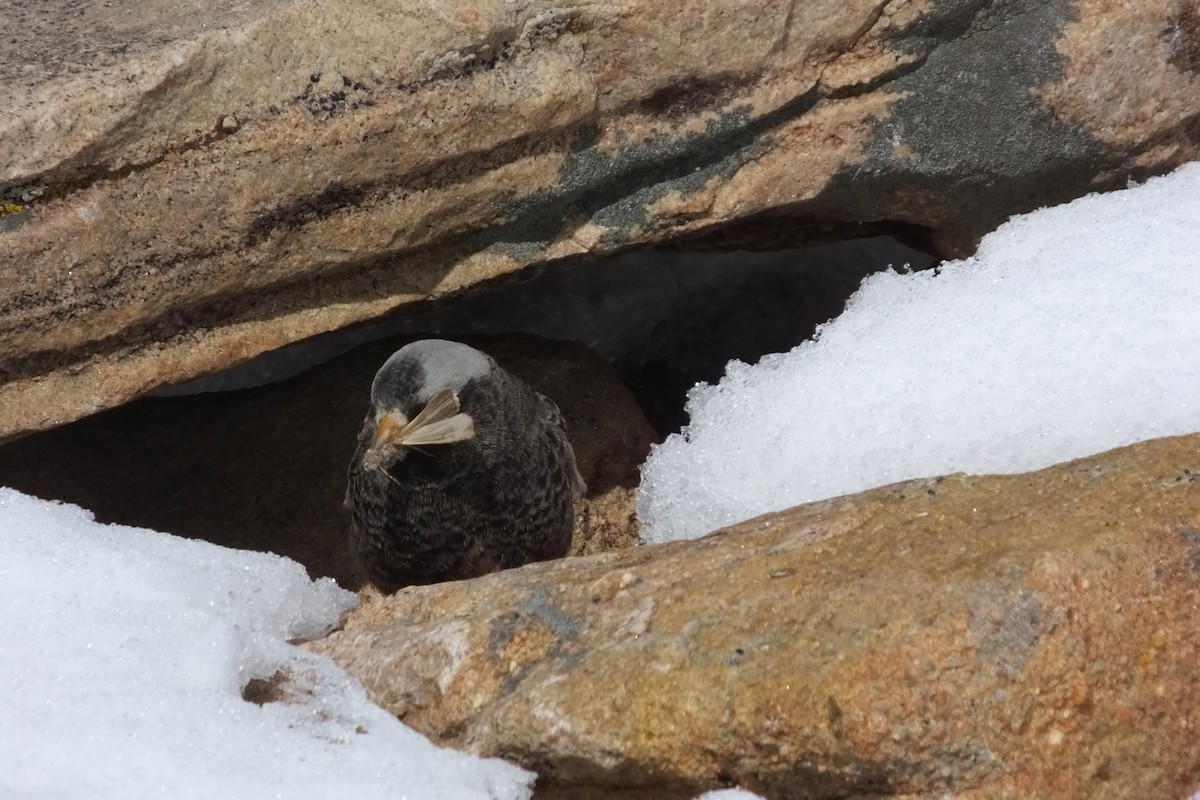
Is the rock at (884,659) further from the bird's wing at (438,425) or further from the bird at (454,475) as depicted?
the bird at (454,475)

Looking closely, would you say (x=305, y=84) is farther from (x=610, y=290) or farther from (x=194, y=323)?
(x=610, y=290)

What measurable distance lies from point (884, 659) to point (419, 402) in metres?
1.50

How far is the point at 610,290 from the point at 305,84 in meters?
1.87

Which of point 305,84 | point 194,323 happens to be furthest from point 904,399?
point 194,323

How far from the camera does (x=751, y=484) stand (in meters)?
2.60

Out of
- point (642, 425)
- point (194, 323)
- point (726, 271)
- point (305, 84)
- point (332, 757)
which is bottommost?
point (642, 425)

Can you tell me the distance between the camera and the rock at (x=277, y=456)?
3.35m

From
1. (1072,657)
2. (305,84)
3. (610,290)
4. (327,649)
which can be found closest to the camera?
(1072,657)

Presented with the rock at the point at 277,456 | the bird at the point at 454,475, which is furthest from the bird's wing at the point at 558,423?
the rock at the point at 277,456

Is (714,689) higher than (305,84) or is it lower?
lower

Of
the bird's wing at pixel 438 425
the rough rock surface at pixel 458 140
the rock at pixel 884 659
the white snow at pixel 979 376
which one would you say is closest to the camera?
the rock at pixel 884 659

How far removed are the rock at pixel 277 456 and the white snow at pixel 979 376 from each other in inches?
27.3

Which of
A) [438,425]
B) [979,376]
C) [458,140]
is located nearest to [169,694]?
[438,425]

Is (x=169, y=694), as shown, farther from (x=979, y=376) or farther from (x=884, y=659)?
(x=979, y=376)
